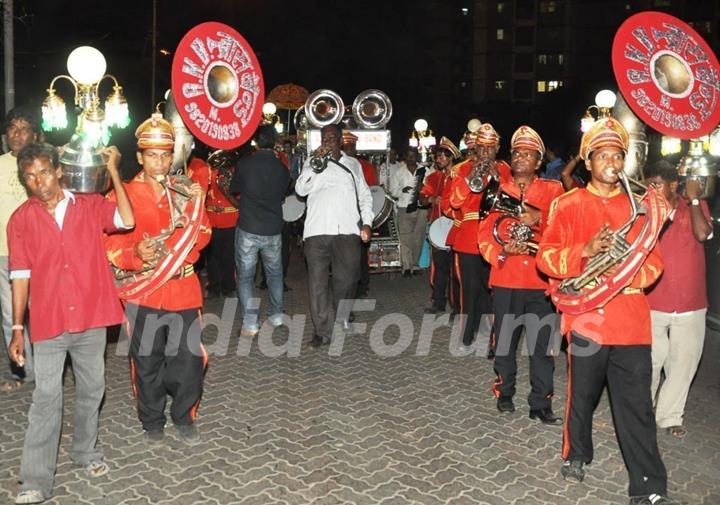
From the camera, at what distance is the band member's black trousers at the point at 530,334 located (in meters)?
6.34

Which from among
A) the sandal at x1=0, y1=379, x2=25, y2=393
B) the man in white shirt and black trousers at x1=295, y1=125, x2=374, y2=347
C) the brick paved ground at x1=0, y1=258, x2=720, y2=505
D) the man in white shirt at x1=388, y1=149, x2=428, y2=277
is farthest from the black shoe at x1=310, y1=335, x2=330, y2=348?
the man in white shirt at x1=388, y1=149, x2=428, y2=277

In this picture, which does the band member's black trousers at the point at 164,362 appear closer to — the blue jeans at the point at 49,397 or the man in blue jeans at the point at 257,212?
the blue jeans at the point at 49,397

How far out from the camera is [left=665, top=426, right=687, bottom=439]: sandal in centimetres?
603

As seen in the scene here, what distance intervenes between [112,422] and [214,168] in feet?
18.4

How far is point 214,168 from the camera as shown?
11.2 metres

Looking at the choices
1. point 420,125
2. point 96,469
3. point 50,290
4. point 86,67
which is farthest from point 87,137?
point 420,125

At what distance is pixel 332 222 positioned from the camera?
846 centimetres

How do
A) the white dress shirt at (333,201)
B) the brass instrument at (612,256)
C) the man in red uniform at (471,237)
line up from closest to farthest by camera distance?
1. the brass instrument at (612,256)
2. the man in red uniform at (471,237)
3. the white dress shirt at (333,201)

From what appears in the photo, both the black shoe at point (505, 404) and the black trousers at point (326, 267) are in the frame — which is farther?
the black trousers at point (326, 267)

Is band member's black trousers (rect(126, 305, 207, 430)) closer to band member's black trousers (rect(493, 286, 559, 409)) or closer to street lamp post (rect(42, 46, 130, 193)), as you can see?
street lamp post (rect(42, 46, 130, 193))

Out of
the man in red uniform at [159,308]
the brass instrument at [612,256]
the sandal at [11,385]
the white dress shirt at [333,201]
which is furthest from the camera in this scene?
the white dress shirt at [333,201]

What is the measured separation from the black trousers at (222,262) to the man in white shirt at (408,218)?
135 inches

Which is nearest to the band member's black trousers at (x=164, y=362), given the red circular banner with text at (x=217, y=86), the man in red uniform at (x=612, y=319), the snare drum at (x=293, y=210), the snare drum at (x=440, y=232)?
the red circular banner with text at (x=217, y=86)

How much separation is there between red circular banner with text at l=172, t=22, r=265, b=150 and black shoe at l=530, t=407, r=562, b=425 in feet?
9.93
